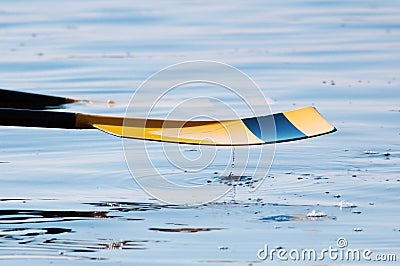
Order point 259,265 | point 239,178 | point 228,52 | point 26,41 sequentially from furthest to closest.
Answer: point 26,41
point 228,52
point 239,178
point 259,265

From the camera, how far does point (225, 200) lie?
6055 mm

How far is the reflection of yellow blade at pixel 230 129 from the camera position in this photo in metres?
7.00

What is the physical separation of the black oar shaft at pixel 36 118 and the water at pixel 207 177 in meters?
0.24

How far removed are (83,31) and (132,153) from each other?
264 inches

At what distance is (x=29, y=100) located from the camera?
8.58 meters

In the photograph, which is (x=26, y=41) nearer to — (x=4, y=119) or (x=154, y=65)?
(x=154, y=65)

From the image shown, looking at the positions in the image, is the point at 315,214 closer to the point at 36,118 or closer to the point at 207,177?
the point at 207,177

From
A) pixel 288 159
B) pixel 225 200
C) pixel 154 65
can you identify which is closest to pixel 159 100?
pixel 154 65

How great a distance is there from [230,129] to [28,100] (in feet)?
6.68

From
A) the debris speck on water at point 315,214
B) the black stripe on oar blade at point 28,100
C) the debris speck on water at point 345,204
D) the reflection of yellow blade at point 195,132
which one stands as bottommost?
the debris speck on water at point 315,214

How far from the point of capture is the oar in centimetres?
699

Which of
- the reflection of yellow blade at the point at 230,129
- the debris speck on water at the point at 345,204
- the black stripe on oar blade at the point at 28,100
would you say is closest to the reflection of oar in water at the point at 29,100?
the black stripe on oar blade at the point at 28,100

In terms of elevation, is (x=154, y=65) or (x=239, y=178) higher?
(x=154, y=65)

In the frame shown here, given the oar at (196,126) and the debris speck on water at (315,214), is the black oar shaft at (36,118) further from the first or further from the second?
the debris speck on water at (315,214)
